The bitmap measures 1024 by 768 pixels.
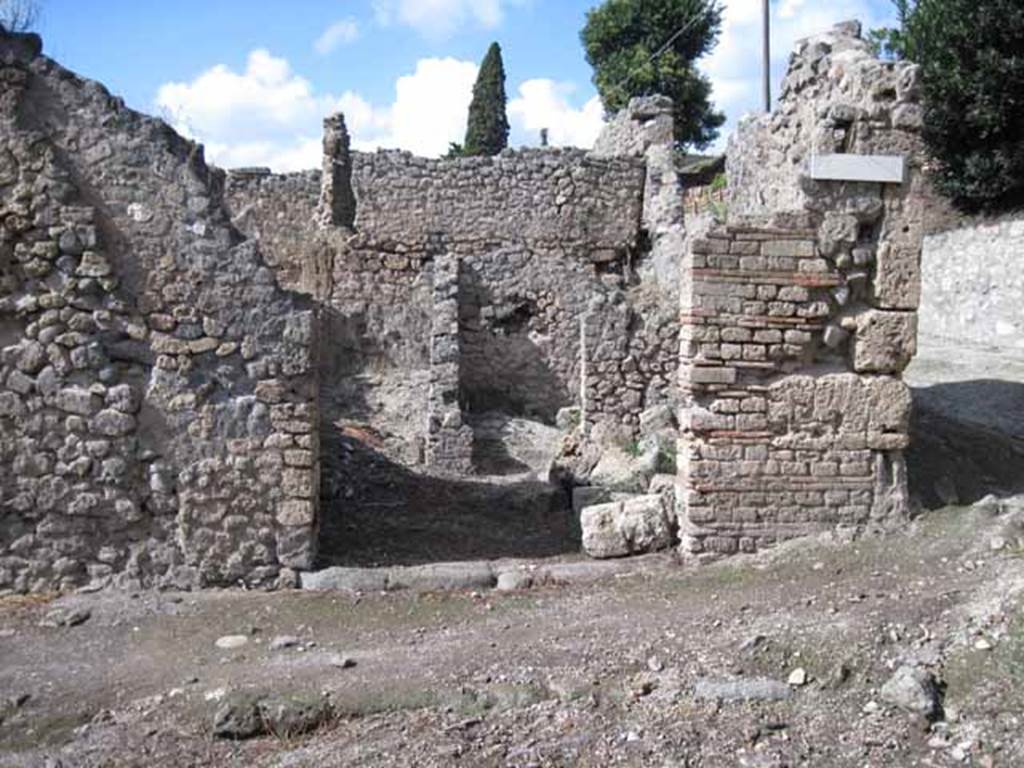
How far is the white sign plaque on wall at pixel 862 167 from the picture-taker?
6.07m

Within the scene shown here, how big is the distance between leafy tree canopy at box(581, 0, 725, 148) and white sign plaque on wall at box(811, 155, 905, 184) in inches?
1097

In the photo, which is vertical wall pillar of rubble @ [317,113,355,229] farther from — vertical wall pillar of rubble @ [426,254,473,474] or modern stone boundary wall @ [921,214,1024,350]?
modern stone boundary wall @ [921,214,1024,350]

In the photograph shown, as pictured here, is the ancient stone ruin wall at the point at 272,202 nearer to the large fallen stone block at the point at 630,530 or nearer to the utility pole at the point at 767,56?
the utility pole at the point at 767,56

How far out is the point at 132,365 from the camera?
6.02m

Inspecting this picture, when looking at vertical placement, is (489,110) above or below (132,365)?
above

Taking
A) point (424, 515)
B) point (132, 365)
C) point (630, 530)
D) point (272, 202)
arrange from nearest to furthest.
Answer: point (132, 365), point (630, 530), point (424, 515), point (272, 202)

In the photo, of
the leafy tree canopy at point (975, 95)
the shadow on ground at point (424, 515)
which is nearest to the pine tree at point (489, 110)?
the leafy tree canopy at point (975, 95)

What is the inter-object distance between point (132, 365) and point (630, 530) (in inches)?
132

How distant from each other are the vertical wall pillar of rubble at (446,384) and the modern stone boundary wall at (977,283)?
8.34 meters

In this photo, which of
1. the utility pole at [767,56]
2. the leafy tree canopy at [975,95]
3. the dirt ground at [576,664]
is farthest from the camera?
the utility pole at [767,56]

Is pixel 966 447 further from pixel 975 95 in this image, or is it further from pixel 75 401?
pixel 975 95

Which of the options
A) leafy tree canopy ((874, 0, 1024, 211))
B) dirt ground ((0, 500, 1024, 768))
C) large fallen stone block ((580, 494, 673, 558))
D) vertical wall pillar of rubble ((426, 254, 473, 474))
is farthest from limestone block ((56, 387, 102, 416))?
leafy tree canopy ((874, 0, 1024, 211))

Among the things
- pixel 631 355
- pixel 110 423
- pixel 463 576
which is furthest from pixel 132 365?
pixel 631 355

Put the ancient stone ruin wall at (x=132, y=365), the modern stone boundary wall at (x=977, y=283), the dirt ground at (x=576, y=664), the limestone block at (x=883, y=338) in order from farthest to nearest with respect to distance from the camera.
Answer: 1. the modern stone boundary wall at (x=977, y=283)
2. the limestone block at (x=883, y=338)
3. the ancient stone ruin wall at (x=132, y=365)
4. the dirt ground at (x=576, y=664)
